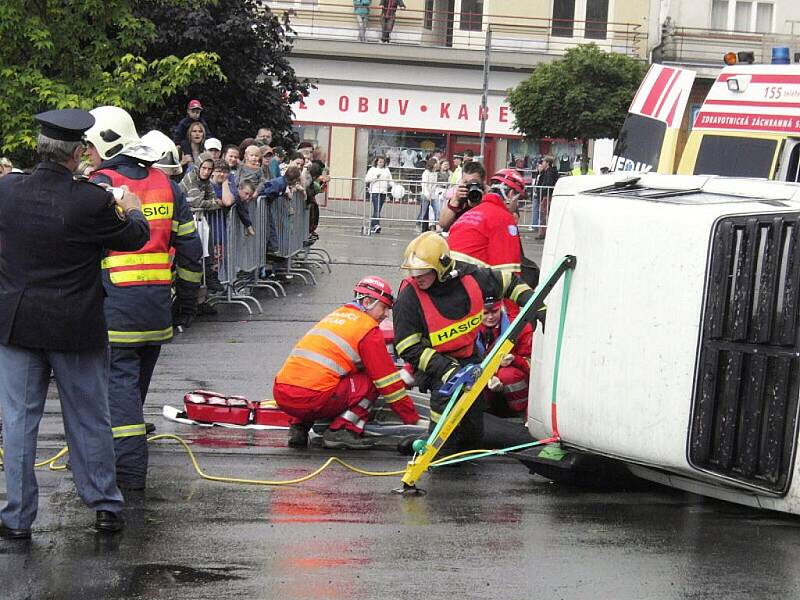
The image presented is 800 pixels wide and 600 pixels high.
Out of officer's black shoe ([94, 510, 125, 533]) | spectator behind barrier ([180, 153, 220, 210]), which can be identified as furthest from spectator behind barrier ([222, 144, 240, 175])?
officer's black shoe ([94, 510, 125, 533])

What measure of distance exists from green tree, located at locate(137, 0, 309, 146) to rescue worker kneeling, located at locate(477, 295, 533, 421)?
1071 centimetres

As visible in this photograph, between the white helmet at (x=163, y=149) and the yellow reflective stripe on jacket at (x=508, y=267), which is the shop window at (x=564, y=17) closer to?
the yellow reflective stripe on jacket at (x=508, y=267)

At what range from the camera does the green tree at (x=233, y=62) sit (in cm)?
1995

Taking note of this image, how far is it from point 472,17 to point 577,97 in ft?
34.8

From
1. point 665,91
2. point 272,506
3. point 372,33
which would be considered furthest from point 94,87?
point 372,33

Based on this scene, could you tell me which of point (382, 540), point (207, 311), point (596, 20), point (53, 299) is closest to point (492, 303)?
point (382, 540)

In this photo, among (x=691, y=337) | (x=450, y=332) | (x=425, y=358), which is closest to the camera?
(x=691, y=337)

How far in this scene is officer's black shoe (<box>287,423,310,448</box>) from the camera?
29.3ft

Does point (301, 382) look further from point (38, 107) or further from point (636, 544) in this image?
point (38, 107)

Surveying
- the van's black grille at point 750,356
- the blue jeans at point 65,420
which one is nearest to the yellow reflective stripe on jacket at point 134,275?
the blue jeans at point 65,420

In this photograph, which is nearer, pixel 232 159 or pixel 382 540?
pixel 382 540

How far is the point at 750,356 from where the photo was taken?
6590 millimetres

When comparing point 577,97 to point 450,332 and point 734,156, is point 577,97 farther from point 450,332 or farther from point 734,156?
point 450,332

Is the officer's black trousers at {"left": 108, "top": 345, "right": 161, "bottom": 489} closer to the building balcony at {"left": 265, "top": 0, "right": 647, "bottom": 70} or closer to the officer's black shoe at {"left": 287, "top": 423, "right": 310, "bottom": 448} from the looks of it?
the officer's black shoe at {"left": 287, "top": 423, "right": 310, "bottom": 448}
